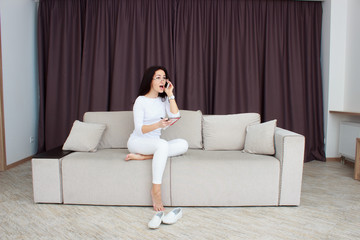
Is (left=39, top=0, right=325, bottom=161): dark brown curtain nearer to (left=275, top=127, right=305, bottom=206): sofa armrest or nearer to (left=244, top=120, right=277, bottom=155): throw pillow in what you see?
(left=244, top=120, right=277, bottom=155): throw pillow

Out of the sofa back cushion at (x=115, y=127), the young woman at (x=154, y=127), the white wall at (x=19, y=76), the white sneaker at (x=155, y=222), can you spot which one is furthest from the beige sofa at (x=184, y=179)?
the white wall at (x=19, y=76)

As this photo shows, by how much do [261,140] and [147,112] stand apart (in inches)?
41.4

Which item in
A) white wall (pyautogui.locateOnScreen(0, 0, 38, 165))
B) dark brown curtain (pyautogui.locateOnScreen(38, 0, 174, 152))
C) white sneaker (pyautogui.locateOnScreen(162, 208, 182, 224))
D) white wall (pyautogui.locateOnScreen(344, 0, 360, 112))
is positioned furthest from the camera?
dark brown curtain (pyautogui.locateOnScreen(38, 0, 174, 152))

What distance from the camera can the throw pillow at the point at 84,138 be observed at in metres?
2.58

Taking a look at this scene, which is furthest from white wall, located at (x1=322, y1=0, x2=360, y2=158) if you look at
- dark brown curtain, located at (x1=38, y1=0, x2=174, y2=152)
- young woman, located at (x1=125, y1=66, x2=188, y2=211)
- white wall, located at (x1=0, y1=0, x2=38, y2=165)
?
white wall, located at (x1=0, y1=0, x2=38, y2=165)

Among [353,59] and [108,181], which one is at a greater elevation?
[353,59]

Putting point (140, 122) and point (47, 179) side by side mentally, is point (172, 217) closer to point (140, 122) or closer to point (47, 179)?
point (140, 122)

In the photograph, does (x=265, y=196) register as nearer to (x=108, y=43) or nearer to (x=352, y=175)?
(x=352, y=175)

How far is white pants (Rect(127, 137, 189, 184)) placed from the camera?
2174mm

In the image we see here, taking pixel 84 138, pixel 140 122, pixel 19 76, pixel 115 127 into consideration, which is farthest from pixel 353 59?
pixel 19 76

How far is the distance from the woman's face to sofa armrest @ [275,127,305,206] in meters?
1.11

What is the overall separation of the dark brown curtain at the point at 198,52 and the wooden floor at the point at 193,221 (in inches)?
70.0

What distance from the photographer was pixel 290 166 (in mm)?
2270

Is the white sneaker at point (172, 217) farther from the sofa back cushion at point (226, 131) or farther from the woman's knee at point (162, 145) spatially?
the sofa back cushion at point (226, 131)
